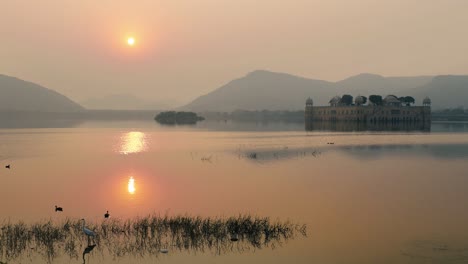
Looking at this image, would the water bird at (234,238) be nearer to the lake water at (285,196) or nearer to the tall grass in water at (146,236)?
the tall grass in water at (146,236)

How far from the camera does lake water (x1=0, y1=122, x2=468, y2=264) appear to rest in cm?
2522

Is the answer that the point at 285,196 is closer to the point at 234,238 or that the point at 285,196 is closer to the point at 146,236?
the point at 234,238

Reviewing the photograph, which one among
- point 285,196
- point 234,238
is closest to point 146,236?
point 234,238

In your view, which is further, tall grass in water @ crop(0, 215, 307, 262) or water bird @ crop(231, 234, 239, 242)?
water bird @ crop(231, 234, 239, 242)

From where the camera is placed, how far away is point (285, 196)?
39500 millimetres

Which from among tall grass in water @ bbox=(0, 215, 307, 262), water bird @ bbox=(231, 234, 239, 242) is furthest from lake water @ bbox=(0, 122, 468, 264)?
water bird @ bbox=(231, 234, 239, 242)

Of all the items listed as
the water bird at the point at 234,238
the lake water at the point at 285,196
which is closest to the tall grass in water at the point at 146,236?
the water bird at the point at 234,238

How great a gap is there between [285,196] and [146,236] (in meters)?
14.9

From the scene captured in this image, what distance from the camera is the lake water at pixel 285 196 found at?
2522 cm

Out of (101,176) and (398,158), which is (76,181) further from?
(398,158)

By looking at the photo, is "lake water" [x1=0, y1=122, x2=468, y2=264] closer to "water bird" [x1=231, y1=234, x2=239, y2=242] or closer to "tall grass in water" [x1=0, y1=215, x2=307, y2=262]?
"tall grass in water" [x1=0, y1=215, x2=307, y2=262]

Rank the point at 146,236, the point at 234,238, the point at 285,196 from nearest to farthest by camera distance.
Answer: the point at 234,238 → the point at 146,236 → the point at 285,196

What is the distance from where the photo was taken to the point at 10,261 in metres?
23.5

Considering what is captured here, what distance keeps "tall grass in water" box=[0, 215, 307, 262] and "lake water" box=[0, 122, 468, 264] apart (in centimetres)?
86
